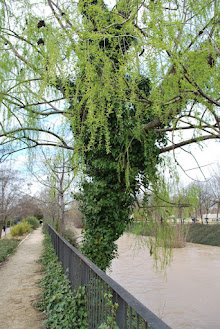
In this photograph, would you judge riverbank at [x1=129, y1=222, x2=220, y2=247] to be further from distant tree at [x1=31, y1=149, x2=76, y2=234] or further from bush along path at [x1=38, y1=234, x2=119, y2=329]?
bush along path at [x1=38, y1=234, x2=119, y2=329]

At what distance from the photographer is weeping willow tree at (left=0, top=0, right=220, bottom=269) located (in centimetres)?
214

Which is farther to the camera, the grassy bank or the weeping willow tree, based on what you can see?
the grassy bank

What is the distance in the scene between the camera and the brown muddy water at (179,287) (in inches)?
277

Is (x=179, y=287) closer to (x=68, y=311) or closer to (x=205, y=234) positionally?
(x=68, y=311)

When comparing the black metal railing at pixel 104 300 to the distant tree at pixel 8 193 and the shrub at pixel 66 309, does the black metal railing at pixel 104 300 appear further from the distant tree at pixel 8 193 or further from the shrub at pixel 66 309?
the distant tree at pixel 8 193

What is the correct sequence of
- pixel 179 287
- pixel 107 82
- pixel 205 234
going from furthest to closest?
pixel 205 234 → pixel 179 287 → pixel 107 82

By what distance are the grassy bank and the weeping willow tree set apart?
17618mm

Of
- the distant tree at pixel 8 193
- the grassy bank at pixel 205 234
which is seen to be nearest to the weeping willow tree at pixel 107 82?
the distant tree at pixel 8 193

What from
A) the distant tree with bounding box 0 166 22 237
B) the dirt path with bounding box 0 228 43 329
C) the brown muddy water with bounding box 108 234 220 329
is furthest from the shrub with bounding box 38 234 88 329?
the distant tree with bounding box 0 166 22 237

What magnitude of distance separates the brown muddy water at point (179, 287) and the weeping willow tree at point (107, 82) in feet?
4.19

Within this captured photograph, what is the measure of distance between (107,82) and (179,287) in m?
8.98

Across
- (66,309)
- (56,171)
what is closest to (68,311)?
(66,309)

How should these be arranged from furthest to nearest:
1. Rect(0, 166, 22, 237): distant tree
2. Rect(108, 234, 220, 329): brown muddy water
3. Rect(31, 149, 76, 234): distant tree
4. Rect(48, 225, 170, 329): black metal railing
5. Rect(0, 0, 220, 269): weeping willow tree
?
Rect(0, 166, 22, 237): distant tree → Rect(108, 234, 220, 329): brown muddy water → Rect(31, 149, 76, 234): distant tree → Rect(0, 0, 220, 269): weeping willow tree → Rect(48, 225, 170, 329): black metal railing

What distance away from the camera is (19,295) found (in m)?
5.28
